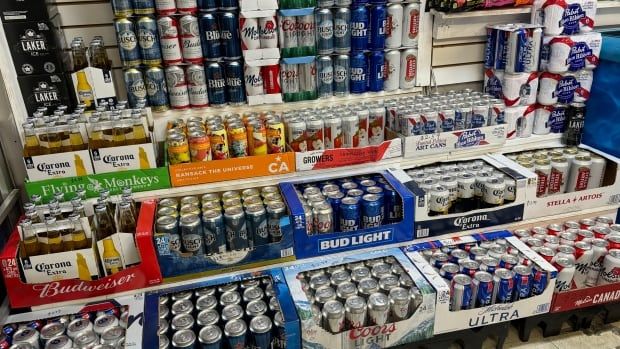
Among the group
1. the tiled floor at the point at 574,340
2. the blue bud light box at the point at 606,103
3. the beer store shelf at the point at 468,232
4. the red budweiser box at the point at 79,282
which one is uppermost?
the blue bud light box at the point at 606,103

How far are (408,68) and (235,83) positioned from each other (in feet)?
2.85

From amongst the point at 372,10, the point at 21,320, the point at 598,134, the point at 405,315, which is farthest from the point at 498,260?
the point at 21,320

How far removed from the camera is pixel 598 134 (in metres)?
2.48

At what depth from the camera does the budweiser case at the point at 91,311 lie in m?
1.73

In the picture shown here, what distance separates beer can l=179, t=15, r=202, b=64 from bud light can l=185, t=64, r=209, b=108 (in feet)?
0.13

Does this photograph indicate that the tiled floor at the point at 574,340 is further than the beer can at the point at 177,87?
No

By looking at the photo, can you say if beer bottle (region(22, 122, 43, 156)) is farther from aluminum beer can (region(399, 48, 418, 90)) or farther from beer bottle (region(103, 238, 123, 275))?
aluminum beer can (region(399, 48, 418, 90))

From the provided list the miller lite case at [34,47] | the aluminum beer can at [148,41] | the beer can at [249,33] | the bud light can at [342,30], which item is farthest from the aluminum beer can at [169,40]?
the bud light can at [342,30]

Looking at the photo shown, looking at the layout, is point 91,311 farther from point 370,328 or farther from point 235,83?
point 235,83

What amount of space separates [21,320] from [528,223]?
2.09m

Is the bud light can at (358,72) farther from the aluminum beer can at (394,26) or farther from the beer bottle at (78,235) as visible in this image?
the beer bottle at (78,235)

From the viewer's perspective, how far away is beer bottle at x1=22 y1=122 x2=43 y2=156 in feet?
6.12

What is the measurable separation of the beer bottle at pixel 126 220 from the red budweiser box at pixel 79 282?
0.05m

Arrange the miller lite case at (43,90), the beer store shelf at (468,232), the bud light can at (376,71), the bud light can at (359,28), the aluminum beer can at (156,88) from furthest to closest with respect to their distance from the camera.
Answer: the bud light can at (376,71) → the bud light can at (359,28) → the aluminum beer can at (156,88) → the miller lite case at (43,90) → the beer store shelf at (468,232)
